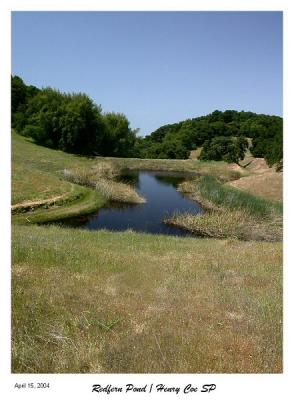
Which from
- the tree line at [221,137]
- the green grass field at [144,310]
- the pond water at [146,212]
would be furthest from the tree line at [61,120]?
the green grass field at [144,310]

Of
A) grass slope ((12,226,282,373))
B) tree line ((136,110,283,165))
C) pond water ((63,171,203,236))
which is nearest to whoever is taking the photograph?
grass slope ((12,226,282,373))

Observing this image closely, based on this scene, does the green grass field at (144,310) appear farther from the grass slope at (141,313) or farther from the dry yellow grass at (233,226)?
the dry yellow grass at (233,226)

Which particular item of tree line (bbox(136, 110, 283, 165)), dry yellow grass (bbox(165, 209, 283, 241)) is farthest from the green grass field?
tree line (bbox(136, 110, 283, 165))

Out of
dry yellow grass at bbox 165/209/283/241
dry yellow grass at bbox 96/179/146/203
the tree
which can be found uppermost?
the tree

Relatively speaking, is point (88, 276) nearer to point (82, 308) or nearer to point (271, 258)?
point (82, 308)

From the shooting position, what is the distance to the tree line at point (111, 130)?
54.6 meters

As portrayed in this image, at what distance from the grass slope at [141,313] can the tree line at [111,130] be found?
41.1 meters

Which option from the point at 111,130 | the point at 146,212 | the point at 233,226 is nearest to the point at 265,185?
the point at 146,212

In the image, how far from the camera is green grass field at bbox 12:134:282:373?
5.31 m

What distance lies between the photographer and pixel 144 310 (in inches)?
275

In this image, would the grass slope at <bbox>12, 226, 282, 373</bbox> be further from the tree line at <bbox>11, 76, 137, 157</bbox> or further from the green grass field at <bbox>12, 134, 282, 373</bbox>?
the tree line at <bbox>11, 76, 137, 157</bbox>

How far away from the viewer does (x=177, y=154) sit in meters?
77.2

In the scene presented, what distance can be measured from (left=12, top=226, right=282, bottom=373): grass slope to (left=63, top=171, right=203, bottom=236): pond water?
516 inches
